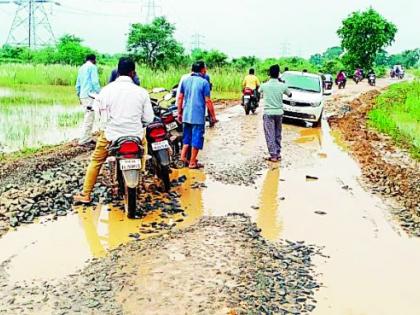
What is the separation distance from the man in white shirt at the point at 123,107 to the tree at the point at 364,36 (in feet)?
166

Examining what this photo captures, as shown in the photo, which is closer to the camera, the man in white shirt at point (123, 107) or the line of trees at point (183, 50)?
the man in white shirt at point (123, 107)

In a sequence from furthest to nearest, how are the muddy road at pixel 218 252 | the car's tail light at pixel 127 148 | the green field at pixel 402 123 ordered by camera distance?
the green field at pixel 402 123
the car's tail light at pixel 127 148
the muddy road at pixel 218 252

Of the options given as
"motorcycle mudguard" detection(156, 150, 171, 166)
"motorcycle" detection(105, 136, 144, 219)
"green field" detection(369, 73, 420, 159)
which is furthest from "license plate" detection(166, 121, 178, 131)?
"green field" detection(369, 73, 420, 159)

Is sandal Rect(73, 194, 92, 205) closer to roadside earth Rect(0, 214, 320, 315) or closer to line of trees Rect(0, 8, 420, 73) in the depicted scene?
roadside earth Rect(0, 214, 320, 315)

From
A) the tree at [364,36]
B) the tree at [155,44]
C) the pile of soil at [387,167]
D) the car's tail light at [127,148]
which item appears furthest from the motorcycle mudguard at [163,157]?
the tree at [364,36]

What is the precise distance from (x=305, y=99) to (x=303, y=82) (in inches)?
41.6

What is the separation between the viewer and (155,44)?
38.5 meters

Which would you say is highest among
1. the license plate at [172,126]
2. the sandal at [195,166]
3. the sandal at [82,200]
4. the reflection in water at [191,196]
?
the license plate at [172,126]

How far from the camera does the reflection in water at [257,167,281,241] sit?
6398 millimetres

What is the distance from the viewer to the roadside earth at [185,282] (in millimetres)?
4211

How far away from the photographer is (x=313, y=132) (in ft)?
49.7

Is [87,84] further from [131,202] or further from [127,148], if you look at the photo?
[131,202]

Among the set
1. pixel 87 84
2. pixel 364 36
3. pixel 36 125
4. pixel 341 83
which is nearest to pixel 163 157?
pixel 87 84

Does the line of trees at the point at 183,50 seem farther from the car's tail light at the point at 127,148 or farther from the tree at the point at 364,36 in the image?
the car's tail light at the point at 127,148
